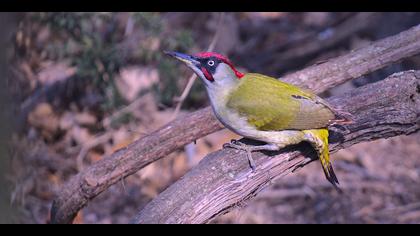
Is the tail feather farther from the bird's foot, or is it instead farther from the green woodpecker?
the bird's foot

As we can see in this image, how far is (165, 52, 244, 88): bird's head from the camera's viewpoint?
396cm

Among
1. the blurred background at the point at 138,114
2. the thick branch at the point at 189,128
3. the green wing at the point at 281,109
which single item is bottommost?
the blurred background at the point at 138,114

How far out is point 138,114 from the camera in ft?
24.2

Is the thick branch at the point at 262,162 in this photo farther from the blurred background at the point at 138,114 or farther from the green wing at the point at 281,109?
the blurred background at the point at 138,114

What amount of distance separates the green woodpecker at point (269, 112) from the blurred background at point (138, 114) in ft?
7.05

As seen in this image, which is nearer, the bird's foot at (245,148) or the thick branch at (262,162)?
the thick branch at (262,162)

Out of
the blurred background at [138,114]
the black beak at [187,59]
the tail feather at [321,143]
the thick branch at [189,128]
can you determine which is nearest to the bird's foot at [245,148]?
the tail feather at [321,143]

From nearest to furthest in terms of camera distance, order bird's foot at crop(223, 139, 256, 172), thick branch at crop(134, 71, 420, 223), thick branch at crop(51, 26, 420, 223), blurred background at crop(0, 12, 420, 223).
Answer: thick branch at crop(134, 71, 420, 223)
bird's foot at crop(223, 139, 256, 172)
thick branch at crop(51, 26, 420, 223)
blurred background at crop(0, 12, 420, 223)

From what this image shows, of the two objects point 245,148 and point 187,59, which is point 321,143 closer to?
point 245,148

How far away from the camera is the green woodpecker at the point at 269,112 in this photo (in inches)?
153

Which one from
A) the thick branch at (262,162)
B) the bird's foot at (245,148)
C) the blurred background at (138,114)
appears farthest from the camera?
the blurred background at (138,114)

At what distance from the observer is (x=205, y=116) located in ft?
15.8

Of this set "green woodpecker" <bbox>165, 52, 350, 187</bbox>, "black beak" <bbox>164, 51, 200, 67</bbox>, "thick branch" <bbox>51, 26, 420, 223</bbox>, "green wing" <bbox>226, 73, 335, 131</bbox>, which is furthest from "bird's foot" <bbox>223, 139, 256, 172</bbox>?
"thick branch" <bbox>51, 26, 420, 223</bbox>

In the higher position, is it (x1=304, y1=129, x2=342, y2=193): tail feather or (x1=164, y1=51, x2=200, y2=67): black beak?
(x1=164, y1=51, x2=200, y2=67): black beak
